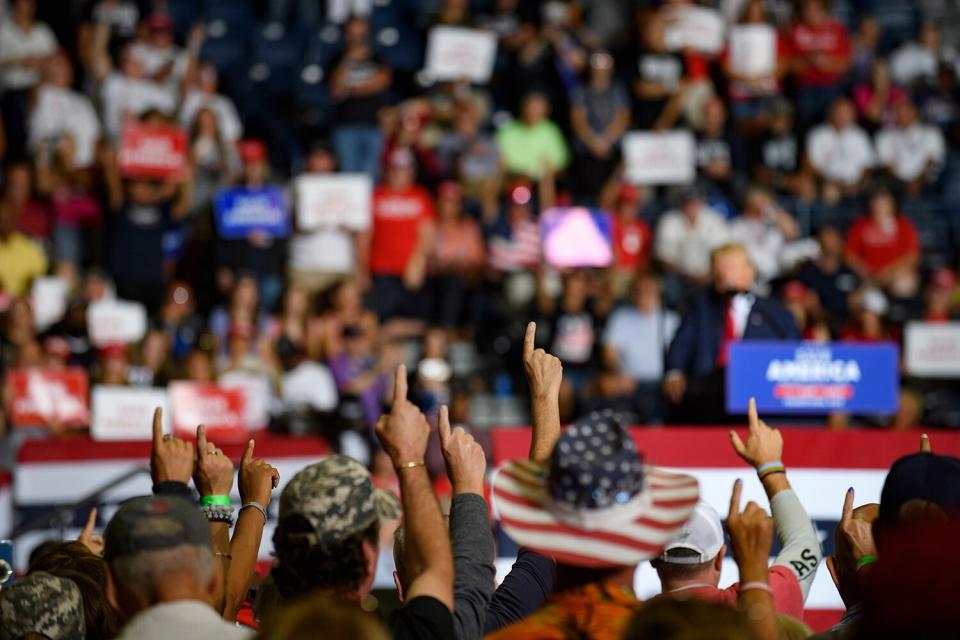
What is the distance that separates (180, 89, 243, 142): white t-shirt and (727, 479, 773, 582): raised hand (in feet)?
41.7

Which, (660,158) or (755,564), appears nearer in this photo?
(755,564)

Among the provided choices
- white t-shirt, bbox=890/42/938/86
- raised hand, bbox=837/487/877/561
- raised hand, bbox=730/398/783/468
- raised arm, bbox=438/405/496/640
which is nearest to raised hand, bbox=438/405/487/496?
raised arm, bbox=438/405/496/640

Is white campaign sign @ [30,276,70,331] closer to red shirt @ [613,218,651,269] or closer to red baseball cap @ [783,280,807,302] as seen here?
red shirt @ [613,218,651,269]

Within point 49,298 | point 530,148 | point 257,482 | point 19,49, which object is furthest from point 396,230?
point 257,482

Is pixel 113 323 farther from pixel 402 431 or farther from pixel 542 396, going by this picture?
pixel 402 431

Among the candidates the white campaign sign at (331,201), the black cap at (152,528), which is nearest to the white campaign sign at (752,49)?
the white campaign sign at (331,201)

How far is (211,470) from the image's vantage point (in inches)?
175

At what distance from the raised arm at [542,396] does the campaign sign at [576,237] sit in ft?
33.7

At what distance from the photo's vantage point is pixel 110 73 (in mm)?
15375

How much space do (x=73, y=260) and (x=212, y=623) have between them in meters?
12.2

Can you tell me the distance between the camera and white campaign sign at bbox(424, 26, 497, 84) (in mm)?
16031

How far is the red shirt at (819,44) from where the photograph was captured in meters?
17.4

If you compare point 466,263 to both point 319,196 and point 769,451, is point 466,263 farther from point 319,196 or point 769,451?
point 769,451

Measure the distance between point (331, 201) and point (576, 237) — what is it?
8.48ft
